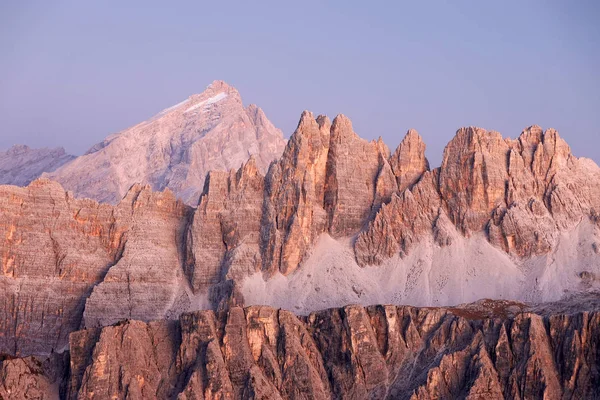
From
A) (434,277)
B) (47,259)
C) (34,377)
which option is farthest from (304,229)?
(34,377)

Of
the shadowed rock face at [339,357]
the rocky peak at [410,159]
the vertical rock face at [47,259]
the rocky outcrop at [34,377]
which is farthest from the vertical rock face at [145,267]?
the rocky peak at [410,159]

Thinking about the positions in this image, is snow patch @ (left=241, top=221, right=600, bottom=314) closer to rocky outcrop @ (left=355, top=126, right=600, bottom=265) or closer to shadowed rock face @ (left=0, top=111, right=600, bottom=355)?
shadowed rock face @ (left=0, top=111, right=600, bottom=355)

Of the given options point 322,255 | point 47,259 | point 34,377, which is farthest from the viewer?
point 322,255

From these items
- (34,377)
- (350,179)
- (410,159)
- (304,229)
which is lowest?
(34,377)

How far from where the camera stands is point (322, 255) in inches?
6668

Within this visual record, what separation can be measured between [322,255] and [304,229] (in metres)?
3.91

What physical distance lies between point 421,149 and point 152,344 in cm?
5430

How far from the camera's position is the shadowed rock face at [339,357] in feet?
428

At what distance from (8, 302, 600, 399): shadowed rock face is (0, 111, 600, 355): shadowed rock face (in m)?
19.0

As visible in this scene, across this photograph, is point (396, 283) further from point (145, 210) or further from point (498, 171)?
point (145, 210)

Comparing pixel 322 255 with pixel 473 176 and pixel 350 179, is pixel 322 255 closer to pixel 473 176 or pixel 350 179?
pixel 350 179

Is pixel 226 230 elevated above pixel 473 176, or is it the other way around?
pixel 473 176

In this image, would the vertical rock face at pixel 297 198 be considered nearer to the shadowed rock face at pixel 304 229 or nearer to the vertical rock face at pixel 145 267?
the shadowed rock face at pixel 304 229

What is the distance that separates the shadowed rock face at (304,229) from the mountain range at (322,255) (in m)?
0.20
